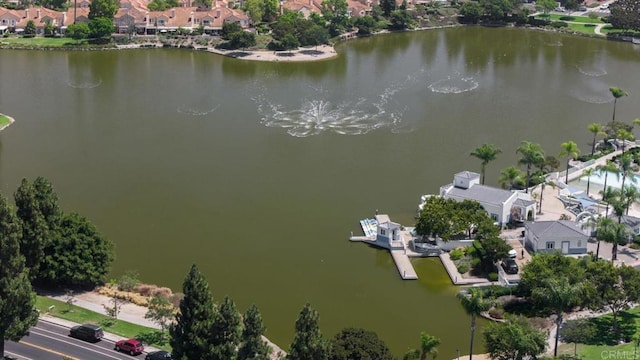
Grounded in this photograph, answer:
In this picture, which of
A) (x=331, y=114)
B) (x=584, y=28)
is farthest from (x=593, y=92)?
(x=584, y=28)

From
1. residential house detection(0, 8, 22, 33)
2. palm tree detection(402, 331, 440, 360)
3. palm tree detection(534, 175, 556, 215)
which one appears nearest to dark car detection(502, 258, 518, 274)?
palm tree detection(534, 175, 556, 215)

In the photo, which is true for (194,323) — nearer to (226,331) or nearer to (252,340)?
(226,331)

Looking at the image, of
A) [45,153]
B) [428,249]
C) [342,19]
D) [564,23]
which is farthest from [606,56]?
[45,153]

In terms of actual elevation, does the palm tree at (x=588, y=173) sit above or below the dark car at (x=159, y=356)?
above

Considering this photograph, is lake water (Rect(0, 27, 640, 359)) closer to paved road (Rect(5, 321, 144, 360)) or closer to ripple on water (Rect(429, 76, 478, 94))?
ripple on water (Rect(429, 76, 478, 94))

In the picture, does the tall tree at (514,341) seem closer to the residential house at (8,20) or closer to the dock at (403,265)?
the dock at (403,265)

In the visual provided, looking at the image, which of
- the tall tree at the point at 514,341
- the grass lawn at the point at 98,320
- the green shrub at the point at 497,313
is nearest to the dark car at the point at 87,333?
the grass lawn at the point at 98,320

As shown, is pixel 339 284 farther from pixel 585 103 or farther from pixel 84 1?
pixel 84 1
